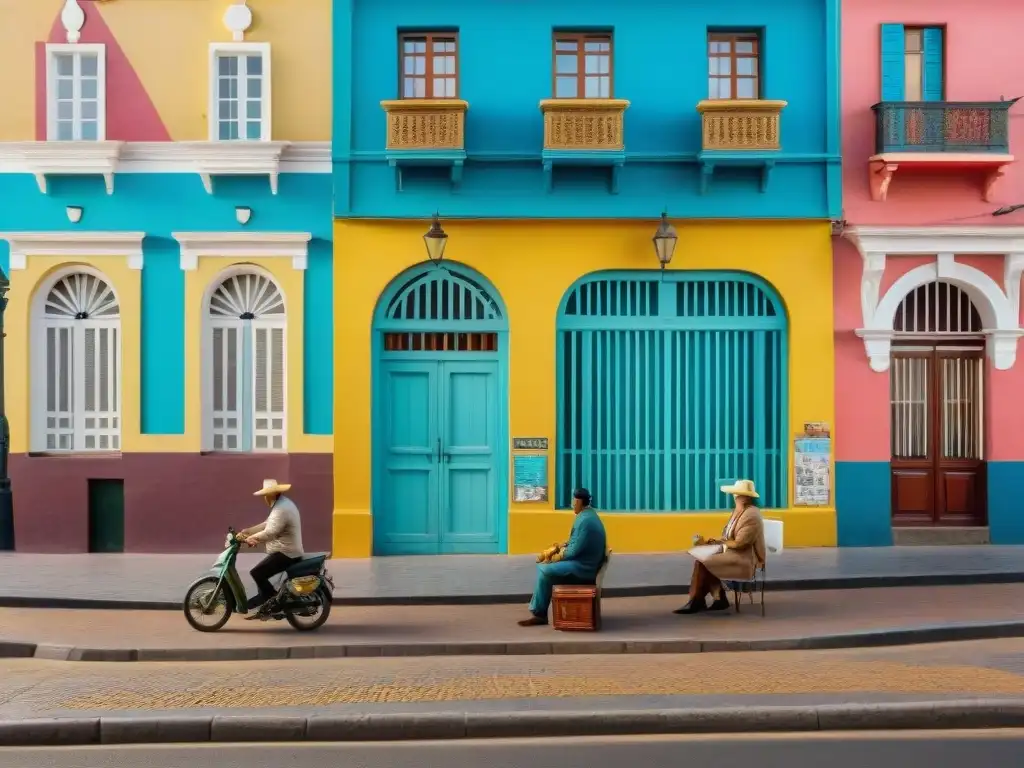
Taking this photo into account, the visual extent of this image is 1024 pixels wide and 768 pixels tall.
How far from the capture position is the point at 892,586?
12.9 m

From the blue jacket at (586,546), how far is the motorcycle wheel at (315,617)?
7.64 ft

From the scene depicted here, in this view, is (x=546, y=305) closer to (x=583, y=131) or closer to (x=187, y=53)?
(x=583, y=131)

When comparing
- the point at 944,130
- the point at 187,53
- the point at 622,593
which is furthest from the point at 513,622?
the point at 187,53

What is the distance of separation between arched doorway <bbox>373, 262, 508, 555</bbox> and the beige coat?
14.8 feet

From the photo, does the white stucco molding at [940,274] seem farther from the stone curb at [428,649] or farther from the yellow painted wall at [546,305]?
the stone curb at [428,649]

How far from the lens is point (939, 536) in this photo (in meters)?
15.3

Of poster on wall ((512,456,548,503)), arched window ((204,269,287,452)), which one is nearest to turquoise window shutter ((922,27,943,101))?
poster on wall ((512,456,548,503))

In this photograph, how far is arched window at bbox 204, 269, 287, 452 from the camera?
15.4 meters

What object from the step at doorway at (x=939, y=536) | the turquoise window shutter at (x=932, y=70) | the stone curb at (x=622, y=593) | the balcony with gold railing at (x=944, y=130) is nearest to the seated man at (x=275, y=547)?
the stone curb at (x=622, y=593)

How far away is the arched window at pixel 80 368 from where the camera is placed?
1541 cm

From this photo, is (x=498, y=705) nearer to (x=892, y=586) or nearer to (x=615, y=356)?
(x=892, y=586)

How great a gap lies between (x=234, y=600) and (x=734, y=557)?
486cm

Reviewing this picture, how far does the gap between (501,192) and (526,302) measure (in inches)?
59.4

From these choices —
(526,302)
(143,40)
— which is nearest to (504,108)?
(526,302)
